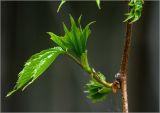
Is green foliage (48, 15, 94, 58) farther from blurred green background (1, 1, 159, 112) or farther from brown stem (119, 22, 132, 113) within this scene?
blurred green background (1, 1, 159, 112)

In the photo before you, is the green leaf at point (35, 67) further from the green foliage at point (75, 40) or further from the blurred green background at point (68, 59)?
the blurred green background at point (68, 59)

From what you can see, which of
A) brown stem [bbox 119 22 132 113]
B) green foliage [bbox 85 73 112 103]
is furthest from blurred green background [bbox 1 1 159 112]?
brown stem [bbox 119 22 132 113]

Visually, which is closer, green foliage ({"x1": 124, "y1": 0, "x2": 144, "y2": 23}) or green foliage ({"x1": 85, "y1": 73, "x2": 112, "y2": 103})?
green foliage ({"x1": 124, "y1": 0, "x2": 144, "y2": 23})

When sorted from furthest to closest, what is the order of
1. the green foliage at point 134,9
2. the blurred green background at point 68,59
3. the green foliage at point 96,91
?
the blurred green background at point 68,59 < the green foliage at point 96,91 < the green foliage at point 134,9

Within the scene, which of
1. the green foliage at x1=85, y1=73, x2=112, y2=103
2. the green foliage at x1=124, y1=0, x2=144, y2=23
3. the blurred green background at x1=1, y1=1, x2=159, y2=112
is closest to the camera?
the green foliage at x1=124, y1=0, x2=144, y2=23

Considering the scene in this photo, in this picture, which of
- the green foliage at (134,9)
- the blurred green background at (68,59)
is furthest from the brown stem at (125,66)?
the blurred green background at (68,59)

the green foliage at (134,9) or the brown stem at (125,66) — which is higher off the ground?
the green foliage at (134,9)

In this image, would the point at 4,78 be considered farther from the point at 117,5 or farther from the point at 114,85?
the point at 114,85
